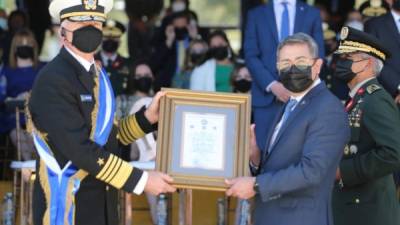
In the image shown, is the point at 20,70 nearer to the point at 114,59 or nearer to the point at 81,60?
the point at 114,59

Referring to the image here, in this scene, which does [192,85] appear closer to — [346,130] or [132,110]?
[132,110]

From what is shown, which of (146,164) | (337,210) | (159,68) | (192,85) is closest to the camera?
(337,210)

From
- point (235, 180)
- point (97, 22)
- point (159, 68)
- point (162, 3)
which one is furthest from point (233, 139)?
point (162, 3)

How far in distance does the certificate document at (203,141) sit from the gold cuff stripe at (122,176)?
28 cm

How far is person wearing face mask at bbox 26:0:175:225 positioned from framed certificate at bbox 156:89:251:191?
0.10 metres

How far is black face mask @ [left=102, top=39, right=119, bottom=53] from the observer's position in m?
10.5

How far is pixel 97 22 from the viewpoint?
16.8 ft

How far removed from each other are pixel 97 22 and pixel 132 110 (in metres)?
3.98

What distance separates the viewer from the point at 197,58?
10305 mm

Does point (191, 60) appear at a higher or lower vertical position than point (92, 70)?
lower

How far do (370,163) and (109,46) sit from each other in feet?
17.8

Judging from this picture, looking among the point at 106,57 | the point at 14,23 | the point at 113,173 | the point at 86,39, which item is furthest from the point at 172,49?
the point at 113,173

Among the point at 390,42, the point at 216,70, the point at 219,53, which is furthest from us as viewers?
the point at 219,53

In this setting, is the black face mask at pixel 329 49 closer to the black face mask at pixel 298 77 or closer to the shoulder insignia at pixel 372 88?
the shoulder insignia at pixel 372 88
